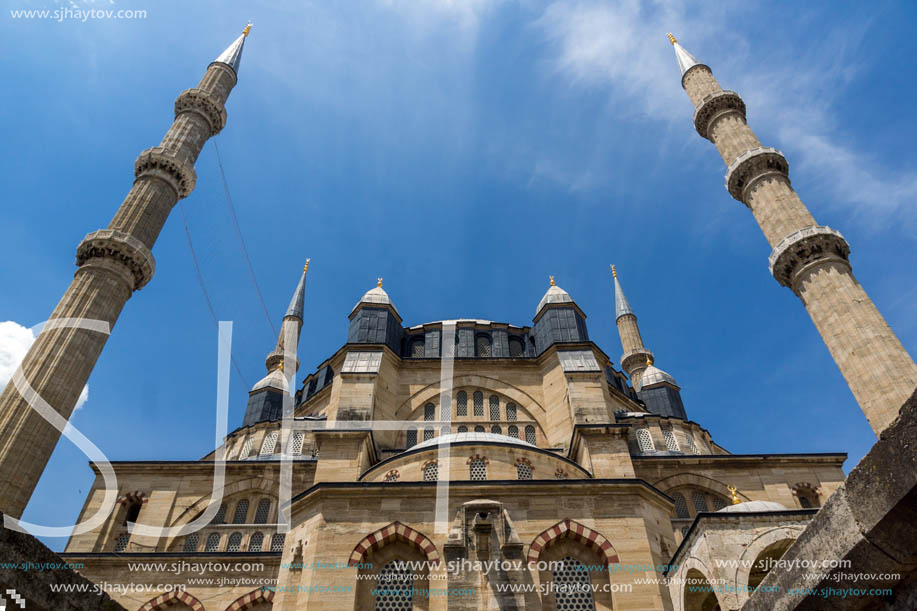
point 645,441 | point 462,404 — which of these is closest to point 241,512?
point 462,404

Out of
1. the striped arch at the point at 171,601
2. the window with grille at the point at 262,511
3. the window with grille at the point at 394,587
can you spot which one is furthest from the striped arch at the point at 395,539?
the window with grille at the point at 262,511

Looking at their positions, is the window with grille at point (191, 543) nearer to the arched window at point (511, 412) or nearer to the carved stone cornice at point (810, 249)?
the arched window at point (511, 412)

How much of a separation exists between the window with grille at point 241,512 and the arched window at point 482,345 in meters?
9.44

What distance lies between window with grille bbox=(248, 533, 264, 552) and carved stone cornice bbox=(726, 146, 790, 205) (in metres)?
19.0

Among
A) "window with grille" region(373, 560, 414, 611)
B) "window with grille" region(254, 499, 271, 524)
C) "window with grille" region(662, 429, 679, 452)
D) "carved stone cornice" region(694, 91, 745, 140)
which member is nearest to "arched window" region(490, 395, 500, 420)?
"window with grille" region(662, 429, 679, 452)

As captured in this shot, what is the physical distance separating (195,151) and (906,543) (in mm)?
23669

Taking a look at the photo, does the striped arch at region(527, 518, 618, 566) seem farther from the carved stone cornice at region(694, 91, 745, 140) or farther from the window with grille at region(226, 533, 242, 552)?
the carved stone cornice at region(694, 91, 745, 140)

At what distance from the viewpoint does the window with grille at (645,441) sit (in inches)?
903

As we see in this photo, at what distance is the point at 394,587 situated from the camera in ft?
38.1

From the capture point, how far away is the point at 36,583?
3.31 meters

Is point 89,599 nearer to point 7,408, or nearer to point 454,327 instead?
point 7,408

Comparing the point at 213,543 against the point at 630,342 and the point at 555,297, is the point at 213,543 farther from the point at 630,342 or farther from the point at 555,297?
the point at 630,342

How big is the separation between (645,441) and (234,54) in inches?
960

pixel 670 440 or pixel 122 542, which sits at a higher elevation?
pixel 670 440
